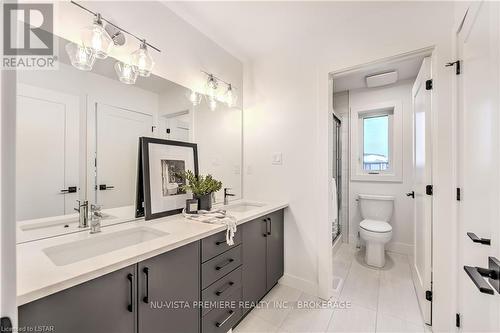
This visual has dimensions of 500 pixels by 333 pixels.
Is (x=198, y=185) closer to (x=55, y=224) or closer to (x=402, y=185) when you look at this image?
(x=55, y=224)

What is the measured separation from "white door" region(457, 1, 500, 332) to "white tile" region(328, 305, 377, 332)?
1.97ft

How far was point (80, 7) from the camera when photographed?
4.16ft

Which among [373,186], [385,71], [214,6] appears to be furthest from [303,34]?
[373,186]

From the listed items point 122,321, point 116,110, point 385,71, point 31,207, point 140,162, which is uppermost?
point 385,71

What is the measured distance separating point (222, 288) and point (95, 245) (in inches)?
32.0

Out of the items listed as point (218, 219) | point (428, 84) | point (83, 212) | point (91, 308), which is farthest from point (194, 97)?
point (428, 84)

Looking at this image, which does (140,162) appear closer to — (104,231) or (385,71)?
(104,231)

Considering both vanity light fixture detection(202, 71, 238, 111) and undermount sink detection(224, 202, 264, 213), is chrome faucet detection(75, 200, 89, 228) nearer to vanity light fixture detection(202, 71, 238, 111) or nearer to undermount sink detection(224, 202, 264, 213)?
undermount sink detection(224, 202, 264, 213)

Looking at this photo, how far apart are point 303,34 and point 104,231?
7.68 ft

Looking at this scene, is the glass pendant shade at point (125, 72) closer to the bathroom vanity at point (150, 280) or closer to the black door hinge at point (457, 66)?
the bathroom vanity at point (150, 280)

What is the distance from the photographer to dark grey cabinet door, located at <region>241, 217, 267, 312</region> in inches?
66.7

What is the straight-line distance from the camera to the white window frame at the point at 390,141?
301cm

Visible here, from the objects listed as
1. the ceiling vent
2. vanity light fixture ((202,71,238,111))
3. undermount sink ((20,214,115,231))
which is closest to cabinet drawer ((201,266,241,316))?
undermount sink ((20,214,115,231))

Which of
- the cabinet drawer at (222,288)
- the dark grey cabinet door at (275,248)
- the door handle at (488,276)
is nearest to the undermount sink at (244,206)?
the dark grey cabinet door at (275,248)
